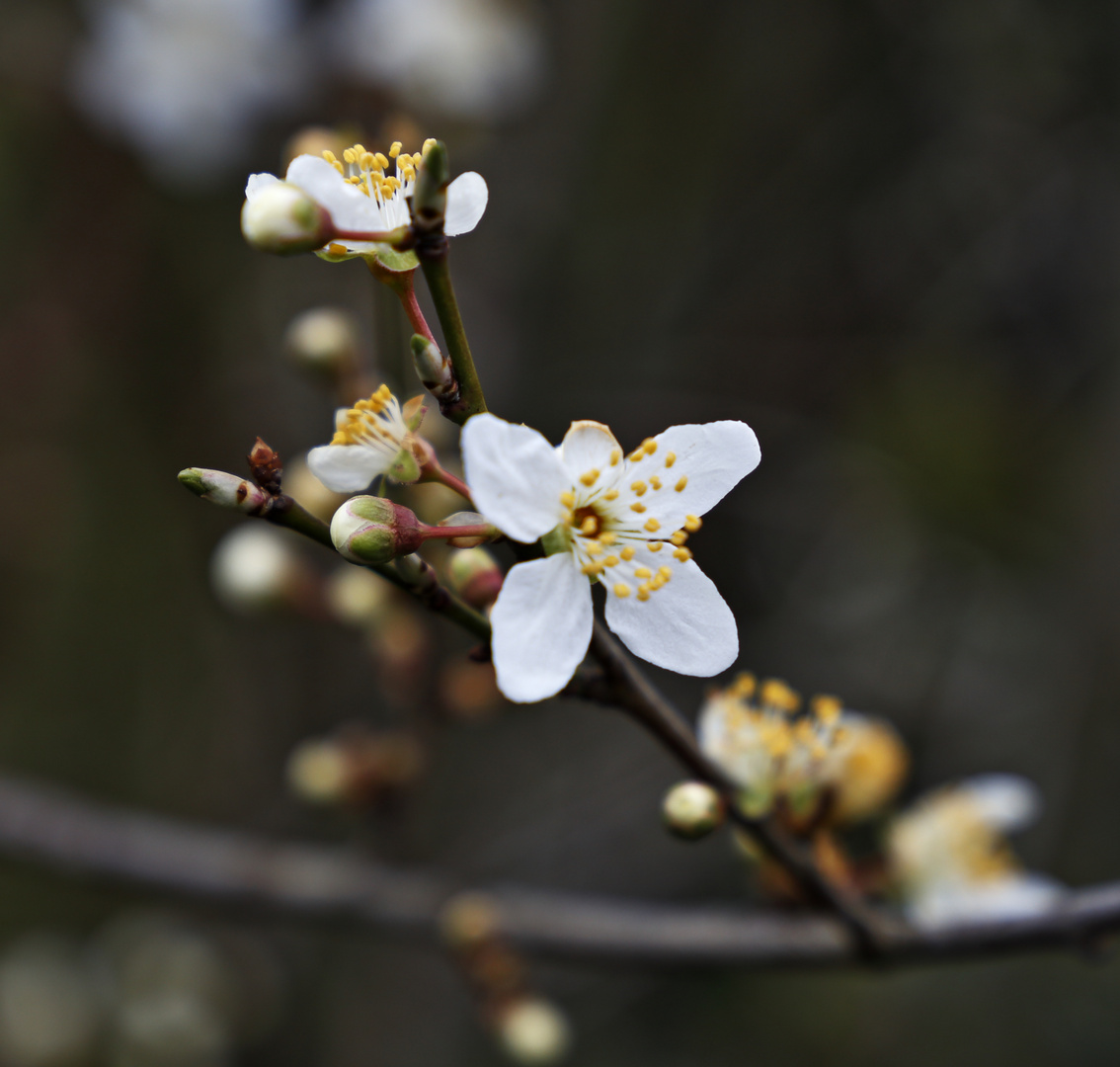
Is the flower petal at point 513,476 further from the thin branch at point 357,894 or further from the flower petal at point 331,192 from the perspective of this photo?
the thin branch at point 357,894

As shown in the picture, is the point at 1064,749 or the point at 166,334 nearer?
the point at 1064,749

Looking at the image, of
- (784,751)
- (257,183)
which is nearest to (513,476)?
(257,183)

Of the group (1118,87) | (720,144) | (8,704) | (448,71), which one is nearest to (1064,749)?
(1118,87)

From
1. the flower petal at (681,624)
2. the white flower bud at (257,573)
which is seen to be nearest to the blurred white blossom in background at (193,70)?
the white flower bud at (257,573)

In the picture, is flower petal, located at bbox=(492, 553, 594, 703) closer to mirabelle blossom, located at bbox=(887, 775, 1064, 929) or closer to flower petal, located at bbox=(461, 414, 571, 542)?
flower petal, located at bbox=(461, 414, 571, 542)

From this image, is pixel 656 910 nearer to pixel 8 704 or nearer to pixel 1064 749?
pixel 1064 749

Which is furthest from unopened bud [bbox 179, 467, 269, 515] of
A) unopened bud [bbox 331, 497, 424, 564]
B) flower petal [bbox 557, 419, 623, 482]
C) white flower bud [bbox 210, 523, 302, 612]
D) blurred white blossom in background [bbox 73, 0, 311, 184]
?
blurred white blossom in background [bbox 73, 0, 311, 184]
